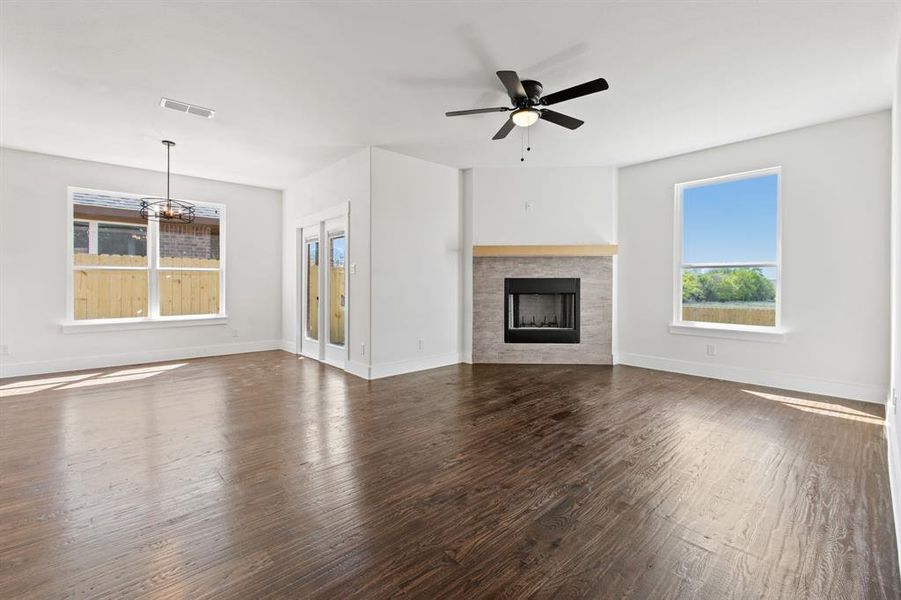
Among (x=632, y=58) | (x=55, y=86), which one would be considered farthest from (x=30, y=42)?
(x=632, y=58)

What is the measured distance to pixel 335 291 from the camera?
20.1 ft

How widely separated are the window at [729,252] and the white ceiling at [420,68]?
2.29 ft

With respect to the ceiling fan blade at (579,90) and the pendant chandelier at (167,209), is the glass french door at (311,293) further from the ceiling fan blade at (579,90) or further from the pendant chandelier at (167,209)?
the ceiling fan blade at (579,90)

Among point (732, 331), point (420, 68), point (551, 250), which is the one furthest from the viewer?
point (551, 250)

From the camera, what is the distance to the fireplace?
19.9 ft

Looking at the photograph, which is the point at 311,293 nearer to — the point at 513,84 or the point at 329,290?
the point at 329,290

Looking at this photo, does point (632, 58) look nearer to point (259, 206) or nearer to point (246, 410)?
point (246, 410)

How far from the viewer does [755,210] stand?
4855mm

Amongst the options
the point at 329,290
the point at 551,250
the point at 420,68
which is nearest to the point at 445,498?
the point at 420,68

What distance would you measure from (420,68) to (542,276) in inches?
145

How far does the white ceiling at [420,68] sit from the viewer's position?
8.39ft

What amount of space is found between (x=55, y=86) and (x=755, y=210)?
7264 mm

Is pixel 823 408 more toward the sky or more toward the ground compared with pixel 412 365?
more toward the ground

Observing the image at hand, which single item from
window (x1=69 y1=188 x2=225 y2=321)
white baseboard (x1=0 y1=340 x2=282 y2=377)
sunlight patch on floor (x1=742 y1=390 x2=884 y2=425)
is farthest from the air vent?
sunlight patch on floor (x1=742 y1=390 x2=884 y2=425)
